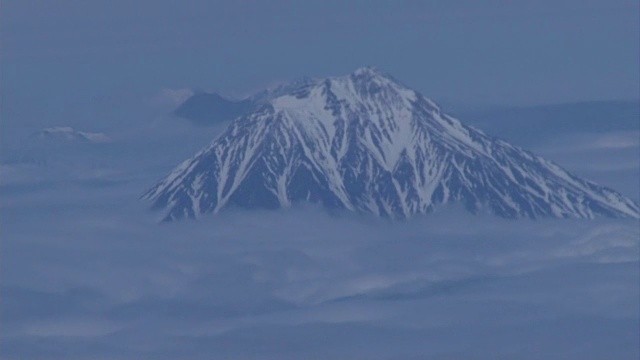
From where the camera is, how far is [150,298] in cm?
1816

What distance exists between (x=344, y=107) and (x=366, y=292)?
1320mm

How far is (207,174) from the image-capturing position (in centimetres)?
1842

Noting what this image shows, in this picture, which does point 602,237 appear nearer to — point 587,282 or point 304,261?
point 587,282

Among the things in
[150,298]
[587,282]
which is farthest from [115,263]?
[587,282]

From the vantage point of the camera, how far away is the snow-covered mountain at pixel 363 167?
18.3 meters

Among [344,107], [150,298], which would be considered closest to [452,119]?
[344,107]

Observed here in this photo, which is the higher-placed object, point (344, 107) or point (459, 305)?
point (344, 107)

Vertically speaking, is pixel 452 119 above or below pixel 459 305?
above

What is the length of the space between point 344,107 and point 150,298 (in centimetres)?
181

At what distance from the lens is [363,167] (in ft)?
61.1

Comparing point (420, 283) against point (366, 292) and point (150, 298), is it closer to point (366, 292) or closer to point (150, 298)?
point (366, 292)

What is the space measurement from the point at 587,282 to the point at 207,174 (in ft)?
8.19

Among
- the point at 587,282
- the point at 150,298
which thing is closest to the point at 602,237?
the point at 587,282

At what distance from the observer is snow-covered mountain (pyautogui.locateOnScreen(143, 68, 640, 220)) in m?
18.3
